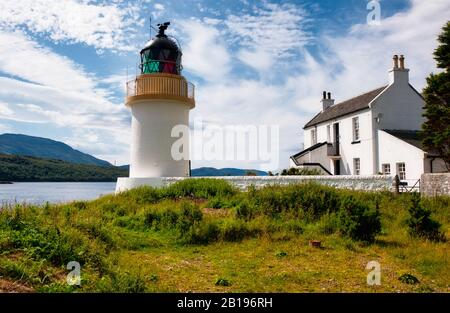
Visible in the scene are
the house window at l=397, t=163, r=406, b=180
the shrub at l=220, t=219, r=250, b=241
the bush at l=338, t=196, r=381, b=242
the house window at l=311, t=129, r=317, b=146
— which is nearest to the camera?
the bush at l=338, t=196, r=381, b=242

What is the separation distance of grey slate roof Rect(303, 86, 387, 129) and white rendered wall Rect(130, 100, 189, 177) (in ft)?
43.3

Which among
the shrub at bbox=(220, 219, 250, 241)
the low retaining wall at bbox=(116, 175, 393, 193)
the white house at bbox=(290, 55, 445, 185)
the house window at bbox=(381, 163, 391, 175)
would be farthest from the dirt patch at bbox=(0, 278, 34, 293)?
the house window at bbox=(381, 163, 391, 175)

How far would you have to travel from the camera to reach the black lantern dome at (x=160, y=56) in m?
20.8

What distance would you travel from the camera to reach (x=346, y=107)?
28078 millimetres

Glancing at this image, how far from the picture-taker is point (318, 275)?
724cm

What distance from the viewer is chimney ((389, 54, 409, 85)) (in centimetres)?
2455

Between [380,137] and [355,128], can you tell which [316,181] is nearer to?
[380,137]

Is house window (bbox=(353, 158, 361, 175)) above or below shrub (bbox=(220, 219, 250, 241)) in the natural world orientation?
above

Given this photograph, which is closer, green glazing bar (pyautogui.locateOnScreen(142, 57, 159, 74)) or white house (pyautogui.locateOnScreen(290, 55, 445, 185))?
green glazing bar (pyautogui.locateOnScreen(142, 57, 159, 74))

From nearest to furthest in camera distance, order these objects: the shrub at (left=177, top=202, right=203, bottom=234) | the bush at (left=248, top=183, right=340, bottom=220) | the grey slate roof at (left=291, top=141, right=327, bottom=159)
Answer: the shrub at (left=177, top=202, right=203, bottom=234) < the bush at (left=248, top=183, right=340, bottom=220) < the grey slate roof at (left=291, top=141, right=327, bottom=159)

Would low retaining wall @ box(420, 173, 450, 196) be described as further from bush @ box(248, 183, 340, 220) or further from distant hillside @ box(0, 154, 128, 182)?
distant hillside @ box(0, 154, 128, 182)

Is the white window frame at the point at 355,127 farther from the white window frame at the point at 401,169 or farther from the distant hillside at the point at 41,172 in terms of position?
the distant hillside at the point at 41,172
